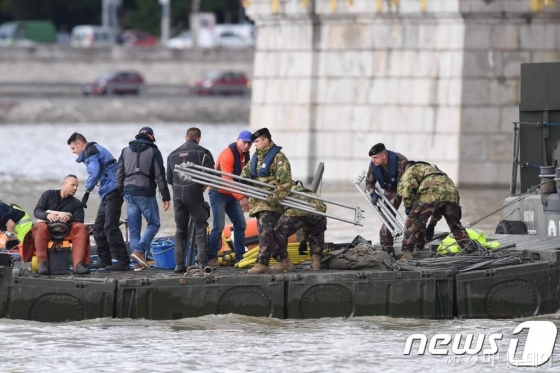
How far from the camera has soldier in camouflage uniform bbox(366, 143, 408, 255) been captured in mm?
19188

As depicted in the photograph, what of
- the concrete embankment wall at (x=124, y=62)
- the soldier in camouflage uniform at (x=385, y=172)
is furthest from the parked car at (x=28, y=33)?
the soldier in camouflage uniform at (x=385, y=172)

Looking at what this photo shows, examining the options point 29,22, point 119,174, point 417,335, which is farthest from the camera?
point 29,22

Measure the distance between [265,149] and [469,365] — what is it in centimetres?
368

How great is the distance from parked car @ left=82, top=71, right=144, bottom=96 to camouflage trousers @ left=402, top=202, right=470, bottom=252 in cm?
5236

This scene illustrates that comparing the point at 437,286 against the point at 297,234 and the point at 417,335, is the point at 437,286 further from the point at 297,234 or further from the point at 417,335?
the point at 297,234

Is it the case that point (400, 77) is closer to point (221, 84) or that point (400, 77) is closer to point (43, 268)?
point (43, 268)

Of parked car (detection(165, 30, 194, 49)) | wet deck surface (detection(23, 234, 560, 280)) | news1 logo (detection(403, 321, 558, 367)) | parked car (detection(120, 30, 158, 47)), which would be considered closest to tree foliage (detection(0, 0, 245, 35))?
parked car (detection(120, 30, 158, 47))

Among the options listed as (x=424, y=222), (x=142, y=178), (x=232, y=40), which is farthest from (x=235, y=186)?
(x=232, y=40)

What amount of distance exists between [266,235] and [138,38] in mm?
70593

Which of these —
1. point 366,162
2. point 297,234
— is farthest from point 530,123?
point 366,162

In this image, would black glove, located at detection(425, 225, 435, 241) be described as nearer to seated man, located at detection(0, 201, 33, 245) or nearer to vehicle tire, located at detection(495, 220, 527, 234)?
vehicle tire, located at detection(495, 220, 527, 234)

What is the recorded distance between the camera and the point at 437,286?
61.4 feet

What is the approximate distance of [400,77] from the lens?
34656 mm

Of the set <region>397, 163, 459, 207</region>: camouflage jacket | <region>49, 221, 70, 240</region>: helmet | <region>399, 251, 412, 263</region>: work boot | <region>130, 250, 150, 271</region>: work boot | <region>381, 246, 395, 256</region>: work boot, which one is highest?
<region>397, 163, 459, 207</region>: camouflage jacket
